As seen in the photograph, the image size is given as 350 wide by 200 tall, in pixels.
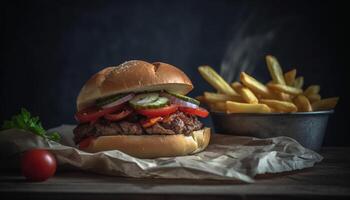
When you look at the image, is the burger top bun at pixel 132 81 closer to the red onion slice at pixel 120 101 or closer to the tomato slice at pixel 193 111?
the red onion slice at pixel 120 101

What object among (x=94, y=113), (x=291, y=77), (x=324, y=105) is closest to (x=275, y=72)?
(x=291, y=77)

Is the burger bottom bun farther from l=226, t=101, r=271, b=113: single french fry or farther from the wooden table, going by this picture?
l=226, t=101, r=271, b=113: single french fry

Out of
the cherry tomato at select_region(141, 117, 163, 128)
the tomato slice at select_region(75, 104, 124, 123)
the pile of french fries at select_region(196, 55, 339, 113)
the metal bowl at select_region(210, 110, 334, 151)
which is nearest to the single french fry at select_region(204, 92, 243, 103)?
the pile of french fries at select_region(196, 55, 339, 113)

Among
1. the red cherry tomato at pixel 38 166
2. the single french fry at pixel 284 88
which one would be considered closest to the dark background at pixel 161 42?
the single french fry at pixel 284 88

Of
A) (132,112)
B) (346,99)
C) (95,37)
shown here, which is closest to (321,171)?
(132,112)

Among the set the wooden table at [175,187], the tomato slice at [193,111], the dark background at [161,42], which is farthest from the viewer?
the dark background at [161,42]

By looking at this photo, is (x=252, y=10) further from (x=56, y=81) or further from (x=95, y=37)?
(x=56, y=81)
